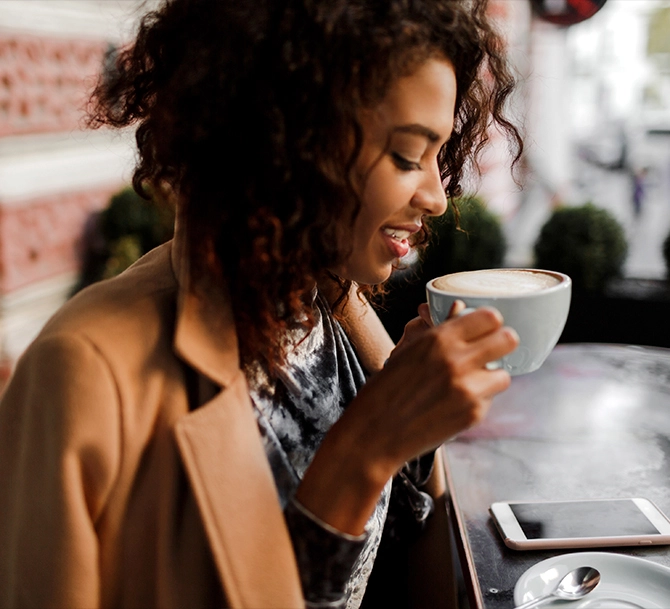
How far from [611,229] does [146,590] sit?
11.1ft

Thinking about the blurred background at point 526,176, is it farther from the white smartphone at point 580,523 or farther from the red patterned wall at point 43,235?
the white smartphone at point 580,523

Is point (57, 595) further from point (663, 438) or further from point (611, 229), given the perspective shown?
point (611, 229)

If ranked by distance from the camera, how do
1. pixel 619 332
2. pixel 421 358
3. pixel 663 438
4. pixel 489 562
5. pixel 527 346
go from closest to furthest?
1. pixel 421 358
2. pixel 527 346
3. pixel 489 562
4. pixel 663 438
5. pixel 619 332

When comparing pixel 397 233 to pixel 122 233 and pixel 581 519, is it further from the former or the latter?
pixel 122 233

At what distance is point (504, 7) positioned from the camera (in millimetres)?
5027

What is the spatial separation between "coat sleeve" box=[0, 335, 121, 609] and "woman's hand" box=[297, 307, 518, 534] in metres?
0.28

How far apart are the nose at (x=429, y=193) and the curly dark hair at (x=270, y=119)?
3.9 inches

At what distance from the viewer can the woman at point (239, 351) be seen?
0.85m

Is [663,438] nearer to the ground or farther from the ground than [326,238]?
nearer to the ground

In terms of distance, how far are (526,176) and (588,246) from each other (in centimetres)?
51

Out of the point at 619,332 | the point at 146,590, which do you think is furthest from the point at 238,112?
the point at 619,332

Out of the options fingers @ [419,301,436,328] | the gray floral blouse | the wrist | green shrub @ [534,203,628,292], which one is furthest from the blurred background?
the wrist

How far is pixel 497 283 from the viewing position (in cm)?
101

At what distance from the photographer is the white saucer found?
0.93 metres
